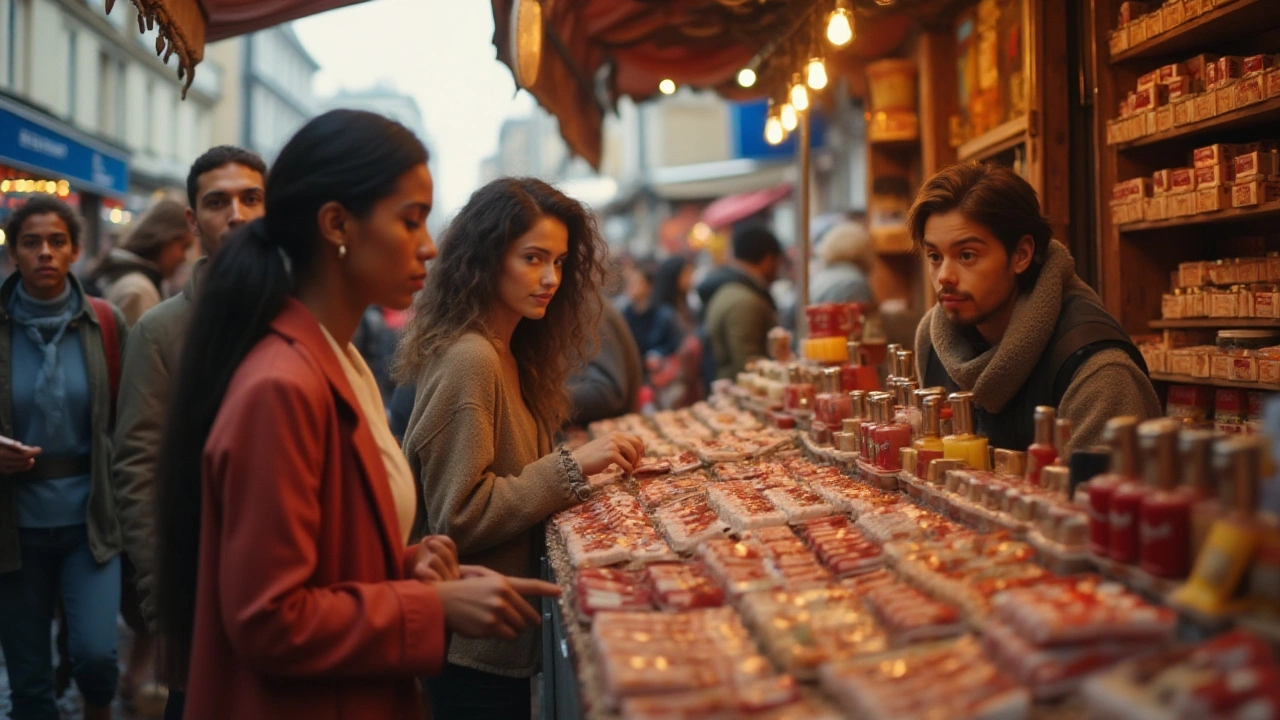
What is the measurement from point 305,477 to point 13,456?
2798 millimetres

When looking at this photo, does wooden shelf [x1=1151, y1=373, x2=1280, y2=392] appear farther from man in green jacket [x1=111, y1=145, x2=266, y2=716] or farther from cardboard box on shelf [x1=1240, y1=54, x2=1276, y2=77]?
man in green jacket [x1=111, y1=145, x2=266, y2=716]

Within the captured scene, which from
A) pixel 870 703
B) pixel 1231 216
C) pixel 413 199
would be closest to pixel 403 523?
pixel 413 199

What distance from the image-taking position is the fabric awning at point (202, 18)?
149 inches

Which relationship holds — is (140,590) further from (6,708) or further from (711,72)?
(711,72)

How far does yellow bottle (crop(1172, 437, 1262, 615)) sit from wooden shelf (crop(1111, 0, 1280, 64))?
2724 millimetres

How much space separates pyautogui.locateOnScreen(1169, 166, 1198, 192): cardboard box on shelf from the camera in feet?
13.0

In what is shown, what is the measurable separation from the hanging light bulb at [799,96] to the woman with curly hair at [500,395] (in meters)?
2.11

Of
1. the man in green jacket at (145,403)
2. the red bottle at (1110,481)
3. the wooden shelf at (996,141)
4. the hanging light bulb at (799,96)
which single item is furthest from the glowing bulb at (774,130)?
the red bottle at (1110,481)

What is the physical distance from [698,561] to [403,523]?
0.70 meters

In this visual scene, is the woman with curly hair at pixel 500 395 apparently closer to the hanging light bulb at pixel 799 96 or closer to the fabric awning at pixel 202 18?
the fabric awning at pixel 202 18

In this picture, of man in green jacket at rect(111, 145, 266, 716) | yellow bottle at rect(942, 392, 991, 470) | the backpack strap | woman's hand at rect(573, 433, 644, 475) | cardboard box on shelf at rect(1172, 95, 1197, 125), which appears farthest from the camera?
the backpack strap

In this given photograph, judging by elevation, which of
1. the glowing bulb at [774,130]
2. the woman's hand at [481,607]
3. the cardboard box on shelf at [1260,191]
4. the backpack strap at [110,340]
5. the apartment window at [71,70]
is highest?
the apartment window at [71,70]

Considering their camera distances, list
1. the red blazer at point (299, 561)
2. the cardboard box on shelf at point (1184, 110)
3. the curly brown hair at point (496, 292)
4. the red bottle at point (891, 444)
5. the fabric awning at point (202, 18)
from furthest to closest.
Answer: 1. the cardboard box on shelf at point (1184, 110)
2. the fabric awning at point (202, 18)
3. the curly brown hair at point (496, 292)
4. the red bottle at point (891, 444)
5. the red blazer at point (299, 561)

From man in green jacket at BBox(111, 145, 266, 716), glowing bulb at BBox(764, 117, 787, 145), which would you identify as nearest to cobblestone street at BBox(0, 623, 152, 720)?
man in green jacket at BBox(111, 145, 266, 716)
